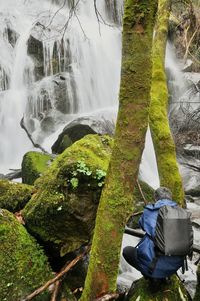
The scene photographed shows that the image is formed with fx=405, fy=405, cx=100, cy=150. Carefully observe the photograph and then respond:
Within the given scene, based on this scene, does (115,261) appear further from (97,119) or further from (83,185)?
(97,119)

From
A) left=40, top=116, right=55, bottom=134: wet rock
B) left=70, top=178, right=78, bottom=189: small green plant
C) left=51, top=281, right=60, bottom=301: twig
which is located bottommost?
left=51, top=281, right=60, bottom=301: twig

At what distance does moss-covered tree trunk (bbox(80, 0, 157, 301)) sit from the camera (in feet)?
9.35

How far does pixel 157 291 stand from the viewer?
3.70 metres

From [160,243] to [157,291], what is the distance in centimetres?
72

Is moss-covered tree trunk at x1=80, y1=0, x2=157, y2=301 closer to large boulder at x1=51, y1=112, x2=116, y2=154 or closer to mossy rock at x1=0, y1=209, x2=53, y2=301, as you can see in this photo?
mossy rock at x1=0, y1=209, x2=53, y2=301

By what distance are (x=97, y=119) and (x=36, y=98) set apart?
3.92m

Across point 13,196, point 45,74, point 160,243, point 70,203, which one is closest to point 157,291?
point 160,243

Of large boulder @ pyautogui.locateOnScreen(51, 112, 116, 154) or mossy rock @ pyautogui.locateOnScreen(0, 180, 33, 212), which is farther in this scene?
large boulder @ pyautogui.locateOnScreen(51, 112, 116, 154)

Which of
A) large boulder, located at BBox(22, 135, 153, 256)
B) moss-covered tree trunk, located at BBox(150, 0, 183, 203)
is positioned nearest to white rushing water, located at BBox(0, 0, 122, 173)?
moss-covered tree trunk, located at BBox(150, 0, 183, 203)

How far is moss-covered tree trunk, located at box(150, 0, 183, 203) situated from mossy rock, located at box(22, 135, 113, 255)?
4.74 ft

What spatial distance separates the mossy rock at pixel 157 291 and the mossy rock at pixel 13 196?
5.96 ft

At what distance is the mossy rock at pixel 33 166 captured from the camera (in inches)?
272

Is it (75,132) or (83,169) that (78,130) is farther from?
(83,169)

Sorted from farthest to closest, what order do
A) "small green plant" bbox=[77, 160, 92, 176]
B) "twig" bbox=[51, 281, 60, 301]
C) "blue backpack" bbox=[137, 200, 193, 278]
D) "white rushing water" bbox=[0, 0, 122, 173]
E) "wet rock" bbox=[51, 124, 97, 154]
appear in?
1. "white rushing water" bbox=[0, 0, 122, 173]
2. "wet rock" bbox=[51, 124, 97, 154]
3. "small green plant" bbox=[77, 160, 92, 176]
4. "twig" bbox=[51, 281, 60, 301]
5. "blue backpack" bbox=[137, 200, 193, 278]
